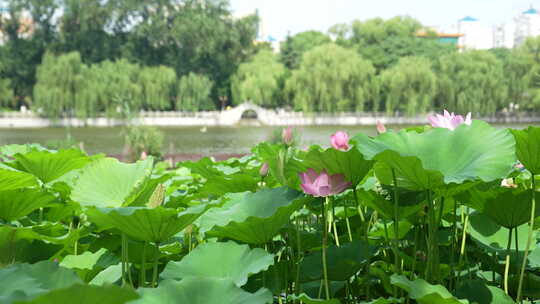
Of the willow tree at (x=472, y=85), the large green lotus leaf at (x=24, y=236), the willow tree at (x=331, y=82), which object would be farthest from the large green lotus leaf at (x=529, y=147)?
the willow tree at (x=331, y=82)

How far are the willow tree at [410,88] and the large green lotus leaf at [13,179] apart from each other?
22.4 m

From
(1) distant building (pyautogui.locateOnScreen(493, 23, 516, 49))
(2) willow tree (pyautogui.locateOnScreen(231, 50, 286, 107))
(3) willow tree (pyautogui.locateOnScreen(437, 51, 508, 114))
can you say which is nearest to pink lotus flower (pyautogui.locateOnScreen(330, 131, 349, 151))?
(3) willow tree (pyautogui.locateOnScreen(437, 51, 508, 114))

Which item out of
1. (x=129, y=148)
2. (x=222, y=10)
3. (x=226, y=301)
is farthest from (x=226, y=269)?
(x=222, y=10)

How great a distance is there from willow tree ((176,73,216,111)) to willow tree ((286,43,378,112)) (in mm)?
4130

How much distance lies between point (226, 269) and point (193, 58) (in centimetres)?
3118

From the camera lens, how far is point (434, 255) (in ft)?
3.02

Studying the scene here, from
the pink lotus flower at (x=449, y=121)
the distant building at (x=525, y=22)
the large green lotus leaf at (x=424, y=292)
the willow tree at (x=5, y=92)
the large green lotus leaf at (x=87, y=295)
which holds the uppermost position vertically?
the distant building at (x=525, y=22)

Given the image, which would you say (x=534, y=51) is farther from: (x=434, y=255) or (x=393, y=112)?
(x=434, y=255)

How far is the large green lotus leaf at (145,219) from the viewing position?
2.59ft

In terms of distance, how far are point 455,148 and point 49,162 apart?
0.90 meters

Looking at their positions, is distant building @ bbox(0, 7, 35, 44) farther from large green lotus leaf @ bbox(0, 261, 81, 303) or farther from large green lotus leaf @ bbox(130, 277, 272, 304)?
large green lotus leaf @ bbox(130, 277, 272, 304)

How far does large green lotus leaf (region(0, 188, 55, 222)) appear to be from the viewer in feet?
3.44

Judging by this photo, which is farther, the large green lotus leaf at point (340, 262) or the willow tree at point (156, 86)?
the willow tree at point (156, 86)

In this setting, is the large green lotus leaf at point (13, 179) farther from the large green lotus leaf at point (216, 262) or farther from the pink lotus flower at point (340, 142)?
the pink lotus flower at point (340, 142)
